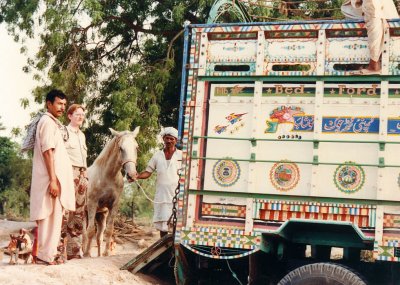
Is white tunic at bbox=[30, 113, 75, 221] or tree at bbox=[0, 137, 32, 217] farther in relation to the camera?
tree at bbox=[0, 137, 32, 217]

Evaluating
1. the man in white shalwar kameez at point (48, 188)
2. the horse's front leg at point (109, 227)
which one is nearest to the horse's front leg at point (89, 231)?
the horse's front leg at point (109, 227)

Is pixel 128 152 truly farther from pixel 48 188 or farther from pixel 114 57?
pixel 114 57

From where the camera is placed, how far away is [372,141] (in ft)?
18.7

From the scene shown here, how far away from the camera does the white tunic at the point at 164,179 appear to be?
28.7 feet

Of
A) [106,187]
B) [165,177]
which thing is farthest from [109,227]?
[165,177]

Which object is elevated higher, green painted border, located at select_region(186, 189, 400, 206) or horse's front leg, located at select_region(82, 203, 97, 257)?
green painted border, located at select_region(186, 189, 400, 206)

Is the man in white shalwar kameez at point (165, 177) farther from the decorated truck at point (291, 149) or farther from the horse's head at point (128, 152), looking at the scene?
the decorated truck at point (291, 149)

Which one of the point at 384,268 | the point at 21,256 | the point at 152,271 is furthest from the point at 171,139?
the point at 384,268

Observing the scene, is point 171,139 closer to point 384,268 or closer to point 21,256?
point 21,256

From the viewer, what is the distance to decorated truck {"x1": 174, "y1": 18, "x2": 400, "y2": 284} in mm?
5703

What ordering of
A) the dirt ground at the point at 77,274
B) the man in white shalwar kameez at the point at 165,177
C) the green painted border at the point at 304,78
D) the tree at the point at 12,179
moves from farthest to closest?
the tree at the point at 12,179
the man in white shalwar kameez at the point at 165,177
the dirt ground at the point at 77,274
the green painted border at the point at 304,78

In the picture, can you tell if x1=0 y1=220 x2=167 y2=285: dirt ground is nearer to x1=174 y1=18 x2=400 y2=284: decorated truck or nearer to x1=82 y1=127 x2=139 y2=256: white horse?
x1=174 y1=18 x2=400 y2=284: decorated truck

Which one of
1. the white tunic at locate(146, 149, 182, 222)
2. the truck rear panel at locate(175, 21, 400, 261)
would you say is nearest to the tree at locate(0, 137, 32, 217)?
the white tunic at locate(146, 149, 182, 222)

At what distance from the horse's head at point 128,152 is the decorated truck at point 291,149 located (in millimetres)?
2263
